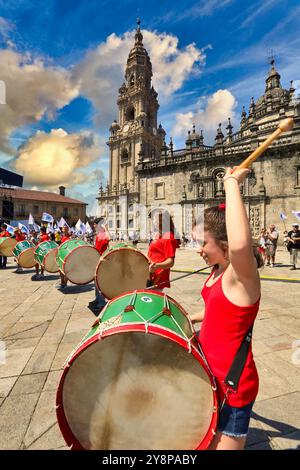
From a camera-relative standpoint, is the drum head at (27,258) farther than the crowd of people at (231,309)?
Yes

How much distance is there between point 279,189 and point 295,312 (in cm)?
2281

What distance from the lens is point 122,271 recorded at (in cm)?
436

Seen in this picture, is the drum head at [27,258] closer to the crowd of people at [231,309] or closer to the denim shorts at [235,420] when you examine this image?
the crowd of people at [231,309]

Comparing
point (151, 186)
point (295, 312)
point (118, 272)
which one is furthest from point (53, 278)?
point (151, 186)

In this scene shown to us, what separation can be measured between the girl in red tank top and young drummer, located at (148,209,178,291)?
2.19m

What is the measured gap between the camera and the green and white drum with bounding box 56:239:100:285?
5961 mm

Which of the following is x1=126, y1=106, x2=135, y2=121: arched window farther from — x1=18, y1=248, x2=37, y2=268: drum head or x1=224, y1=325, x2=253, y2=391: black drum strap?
x1=224, y1=325, x2=253, y2=391: black drum strap

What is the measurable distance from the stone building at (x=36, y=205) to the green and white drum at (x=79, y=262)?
42.1m

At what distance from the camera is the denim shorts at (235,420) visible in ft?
4.43

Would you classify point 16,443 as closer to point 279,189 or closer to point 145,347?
point 145,347

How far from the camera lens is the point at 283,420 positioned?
7.65 ft

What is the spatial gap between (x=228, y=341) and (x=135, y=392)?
672 millimetres

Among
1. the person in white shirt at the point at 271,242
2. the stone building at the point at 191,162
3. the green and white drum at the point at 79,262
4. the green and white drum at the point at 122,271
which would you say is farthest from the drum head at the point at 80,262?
the stone building at the point at 191,162

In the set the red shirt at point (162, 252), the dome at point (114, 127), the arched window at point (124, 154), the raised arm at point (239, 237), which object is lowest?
the red shirt at point (162, 252)
